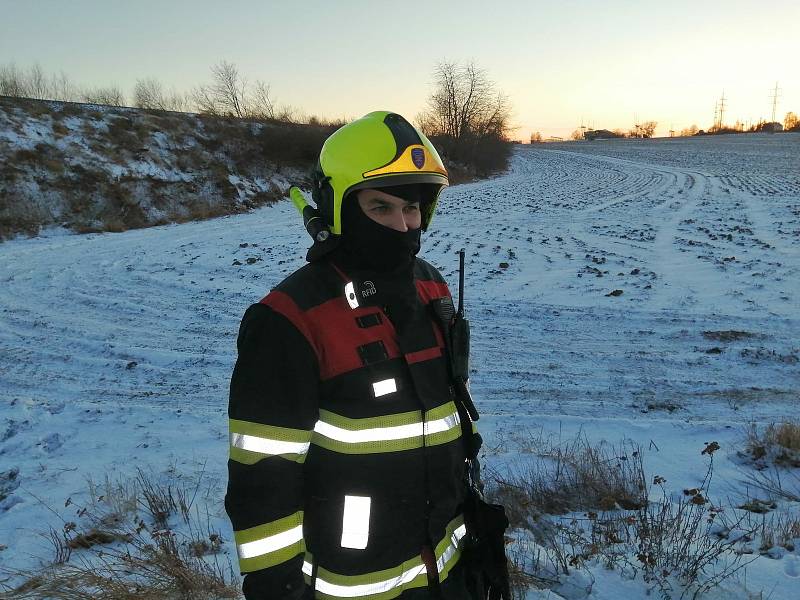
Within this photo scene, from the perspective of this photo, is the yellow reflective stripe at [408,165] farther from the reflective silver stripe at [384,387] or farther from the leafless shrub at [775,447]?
the leafless shrub at [775,447]

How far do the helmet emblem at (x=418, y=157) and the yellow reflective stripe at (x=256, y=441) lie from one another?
99 cm

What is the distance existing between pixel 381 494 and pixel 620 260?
9.90 m


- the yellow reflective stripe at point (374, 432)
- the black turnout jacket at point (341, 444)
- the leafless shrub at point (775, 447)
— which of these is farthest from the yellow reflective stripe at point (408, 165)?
the leafless shrub at point (775, 447)

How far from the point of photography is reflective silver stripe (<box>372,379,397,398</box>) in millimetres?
1612

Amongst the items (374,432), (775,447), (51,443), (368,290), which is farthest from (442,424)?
(51,443)

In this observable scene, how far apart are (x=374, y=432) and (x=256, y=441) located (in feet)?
1.14

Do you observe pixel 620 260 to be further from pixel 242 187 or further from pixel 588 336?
pixel 242 187

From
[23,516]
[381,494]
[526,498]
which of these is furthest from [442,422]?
[23,516]

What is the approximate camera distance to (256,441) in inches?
57.9

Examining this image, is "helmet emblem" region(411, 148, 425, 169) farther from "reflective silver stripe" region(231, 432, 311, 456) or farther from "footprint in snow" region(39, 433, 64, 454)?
"footprint in snow" region(39, 433, 64, 454)

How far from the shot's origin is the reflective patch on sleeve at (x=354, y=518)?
1.59m

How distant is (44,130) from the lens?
64.1 feet

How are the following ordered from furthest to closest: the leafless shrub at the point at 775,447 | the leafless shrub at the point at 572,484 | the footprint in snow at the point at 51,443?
the footprint in snow at the point at 51,443 → the leafless shrub at the point at 775,447 → the leafless shrub at the point at 572,484

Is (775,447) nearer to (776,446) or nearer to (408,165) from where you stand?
(776,446)
